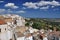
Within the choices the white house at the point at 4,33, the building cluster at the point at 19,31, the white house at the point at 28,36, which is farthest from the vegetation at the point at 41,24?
the white house at the point at 4,33

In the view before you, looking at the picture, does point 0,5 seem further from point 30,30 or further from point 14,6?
point 30,30

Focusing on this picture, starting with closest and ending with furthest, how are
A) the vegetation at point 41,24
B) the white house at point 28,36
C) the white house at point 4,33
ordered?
the white house at point 4,33 < the white house at point 28,36 < the vegetation at point 41,24

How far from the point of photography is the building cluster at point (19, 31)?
346 centimetres

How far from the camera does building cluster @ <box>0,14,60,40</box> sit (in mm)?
3459

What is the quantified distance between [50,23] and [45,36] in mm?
347

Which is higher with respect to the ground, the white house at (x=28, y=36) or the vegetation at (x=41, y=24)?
the vegetation at (x=41, y=24)

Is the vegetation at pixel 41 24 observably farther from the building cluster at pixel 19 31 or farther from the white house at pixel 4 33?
the white house at pixel 4 33

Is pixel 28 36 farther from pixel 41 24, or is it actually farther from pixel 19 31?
pixel 41 24

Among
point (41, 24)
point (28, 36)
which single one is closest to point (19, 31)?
point (28, 36)

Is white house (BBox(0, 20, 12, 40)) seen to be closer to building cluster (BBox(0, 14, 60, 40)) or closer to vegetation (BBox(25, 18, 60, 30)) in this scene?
building cluster (BBox(0, 14, 60, 40))

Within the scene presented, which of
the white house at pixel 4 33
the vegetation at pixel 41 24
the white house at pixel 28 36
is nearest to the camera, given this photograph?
the white house at pixel 4 33

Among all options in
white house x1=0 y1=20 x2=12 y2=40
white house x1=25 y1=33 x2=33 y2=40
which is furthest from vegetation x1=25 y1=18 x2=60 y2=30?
white house x1=0 y1=20 x2=12 y2=40

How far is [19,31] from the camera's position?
3664mm

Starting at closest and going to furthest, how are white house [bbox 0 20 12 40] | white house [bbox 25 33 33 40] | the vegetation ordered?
1. white house [bbox 0 20 12 40]
2. white house [bbox 25 33 33 40]
3. the vegetation
